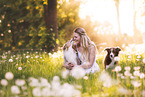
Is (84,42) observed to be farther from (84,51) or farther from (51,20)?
(51,20)

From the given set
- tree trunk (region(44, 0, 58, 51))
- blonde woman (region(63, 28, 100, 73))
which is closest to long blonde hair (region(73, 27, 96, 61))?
blonde woman (region(63, 28, 100, 73))

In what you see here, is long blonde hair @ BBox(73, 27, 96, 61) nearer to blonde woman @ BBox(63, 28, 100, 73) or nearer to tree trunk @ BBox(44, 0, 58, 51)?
blonde woman @ BBox(63, 28, 100, 73)

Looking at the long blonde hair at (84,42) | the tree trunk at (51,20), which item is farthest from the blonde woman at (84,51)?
the tree trunk at (51,20)

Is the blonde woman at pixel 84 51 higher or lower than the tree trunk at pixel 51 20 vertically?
lower

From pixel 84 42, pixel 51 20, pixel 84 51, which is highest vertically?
pixel 51 20

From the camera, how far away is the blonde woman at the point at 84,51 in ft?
16.0

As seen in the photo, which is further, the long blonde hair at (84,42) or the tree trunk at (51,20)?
the tree trunk at (51,20)

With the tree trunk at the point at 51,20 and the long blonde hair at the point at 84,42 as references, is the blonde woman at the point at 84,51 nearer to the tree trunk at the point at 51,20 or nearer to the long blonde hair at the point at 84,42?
the long blonde hair at the point at 84,42

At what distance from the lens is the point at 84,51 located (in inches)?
204

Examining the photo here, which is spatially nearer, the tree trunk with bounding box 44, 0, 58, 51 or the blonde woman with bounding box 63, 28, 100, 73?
the blonde woman with bounding box 63, 28, 100, 73

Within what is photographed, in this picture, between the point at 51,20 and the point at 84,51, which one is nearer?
the point at 84,51

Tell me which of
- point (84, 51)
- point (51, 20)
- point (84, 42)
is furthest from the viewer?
point (51, 20)

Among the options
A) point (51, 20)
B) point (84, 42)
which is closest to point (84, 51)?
point (84, 42)

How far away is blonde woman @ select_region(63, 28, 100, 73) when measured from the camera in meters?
4.89
